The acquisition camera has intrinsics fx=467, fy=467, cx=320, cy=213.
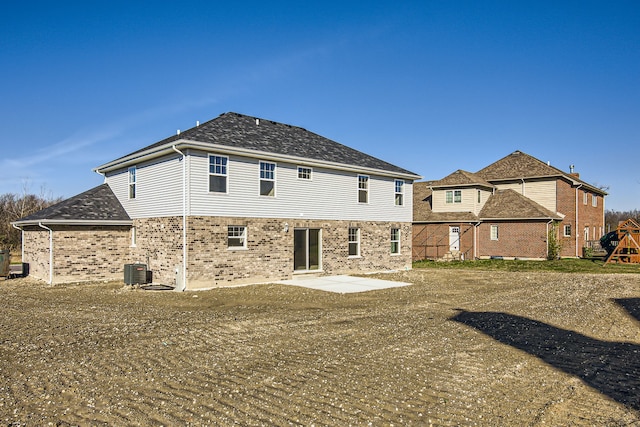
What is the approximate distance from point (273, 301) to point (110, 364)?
718cm

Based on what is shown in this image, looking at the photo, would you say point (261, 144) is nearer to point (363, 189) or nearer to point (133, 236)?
point (363, 189)

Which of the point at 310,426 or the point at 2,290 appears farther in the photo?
the point at 2,290

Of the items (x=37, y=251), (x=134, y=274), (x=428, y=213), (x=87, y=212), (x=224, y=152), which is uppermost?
(x=224, y=152)

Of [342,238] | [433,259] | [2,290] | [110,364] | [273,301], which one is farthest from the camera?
[433,259]

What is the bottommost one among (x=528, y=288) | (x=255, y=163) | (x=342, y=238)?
(x=528, y=288)

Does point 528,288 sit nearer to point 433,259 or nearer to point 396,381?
point 396,381

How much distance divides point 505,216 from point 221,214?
2264 centimetres

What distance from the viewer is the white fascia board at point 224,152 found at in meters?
16.5

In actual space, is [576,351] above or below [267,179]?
below

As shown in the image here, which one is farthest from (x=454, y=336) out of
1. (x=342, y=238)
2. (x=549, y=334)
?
(x=342, y=238)

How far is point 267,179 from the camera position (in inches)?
746

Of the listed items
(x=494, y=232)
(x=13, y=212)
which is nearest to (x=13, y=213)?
(x=13, y=212)

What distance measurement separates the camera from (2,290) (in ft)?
54.3

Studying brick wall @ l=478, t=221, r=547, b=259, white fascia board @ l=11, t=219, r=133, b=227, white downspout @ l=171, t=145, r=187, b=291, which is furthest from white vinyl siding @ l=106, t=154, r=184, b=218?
brick wall @ l=478, t=221, r=547, b=259
